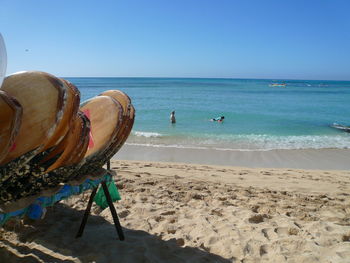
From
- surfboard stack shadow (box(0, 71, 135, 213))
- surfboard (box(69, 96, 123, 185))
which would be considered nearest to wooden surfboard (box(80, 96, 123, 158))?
surfboard (box(69, 96, 123, 185))

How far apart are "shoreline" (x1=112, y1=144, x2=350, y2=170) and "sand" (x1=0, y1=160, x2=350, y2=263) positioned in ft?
9.49

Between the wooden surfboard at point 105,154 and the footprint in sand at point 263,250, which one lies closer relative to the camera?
the wooden surfboard at point 105,154

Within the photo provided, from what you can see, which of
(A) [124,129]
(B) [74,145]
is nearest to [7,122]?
(B) [74,145]

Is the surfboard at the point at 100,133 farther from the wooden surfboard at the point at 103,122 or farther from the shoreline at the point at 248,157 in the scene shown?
the shoreline at the point at 248,157

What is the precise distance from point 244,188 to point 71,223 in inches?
108

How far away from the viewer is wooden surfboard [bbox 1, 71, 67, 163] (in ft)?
6.05

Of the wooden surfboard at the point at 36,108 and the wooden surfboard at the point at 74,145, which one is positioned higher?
the wooden surfboard at the point at 36,108

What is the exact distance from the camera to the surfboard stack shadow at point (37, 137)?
164cm

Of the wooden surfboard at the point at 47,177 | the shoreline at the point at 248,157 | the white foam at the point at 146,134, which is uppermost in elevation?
the wooden surfboard at the point at 47,177

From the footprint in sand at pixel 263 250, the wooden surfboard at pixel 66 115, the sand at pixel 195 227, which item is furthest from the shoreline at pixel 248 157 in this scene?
the wooden surfboard at pixel 66 115

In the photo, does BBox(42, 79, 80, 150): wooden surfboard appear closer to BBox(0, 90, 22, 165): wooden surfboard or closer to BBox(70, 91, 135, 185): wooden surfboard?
BBox(0, 90, 22, 165): wooden surfboard

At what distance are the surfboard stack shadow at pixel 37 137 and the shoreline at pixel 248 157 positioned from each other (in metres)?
5.82

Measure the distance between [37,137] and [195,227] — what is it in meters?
2.04

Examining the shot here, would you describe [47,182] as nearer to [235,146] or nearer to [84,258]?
[84,258]
